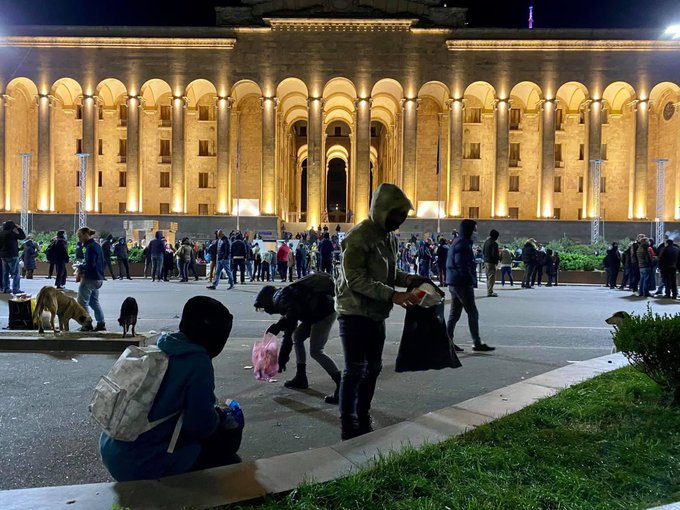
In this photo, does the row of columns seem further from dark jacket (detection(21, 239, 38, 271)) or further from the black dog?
the black dog

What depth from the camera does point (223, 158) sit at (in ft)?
134

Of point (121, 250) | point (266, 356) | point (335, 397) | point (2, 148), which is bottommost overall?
point (335, 397)

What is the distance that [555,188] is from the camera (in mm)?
44906

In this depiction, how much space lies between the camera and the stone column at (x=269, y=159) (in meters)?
40.3

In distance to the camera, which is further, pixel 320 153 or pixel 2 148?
pixel 320 153

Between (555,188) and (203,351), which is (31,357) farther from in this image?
(555,188)

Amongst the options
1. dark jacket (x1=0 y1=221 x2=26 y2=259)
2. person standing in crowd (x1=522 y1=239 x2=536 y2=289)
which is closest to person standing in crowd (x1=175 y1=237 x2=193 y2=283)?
dark jacket (x1=0 y1=221 x2=26 y2=259)

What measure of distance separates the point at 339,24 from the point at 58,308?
3672cm

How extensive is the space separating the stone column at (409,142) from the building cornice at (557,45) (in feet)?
17.2

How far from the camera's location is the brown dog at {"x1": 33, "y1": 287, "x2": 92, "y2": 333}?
763 centimetres

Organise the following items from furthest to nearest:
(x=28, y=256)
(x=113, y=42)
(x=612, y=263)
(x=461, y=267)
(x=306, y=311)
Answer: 1. (x=113, y=42)
2. (x=612, y=263)
3. (x=28, y=256)
4. (x=461, y=267)
5. (x=306, y=311)

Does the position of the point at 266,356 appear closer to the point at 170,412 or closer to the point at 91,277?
the point at 170,412

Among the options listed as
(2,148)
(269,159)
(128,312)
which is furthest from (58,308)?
(2,148)

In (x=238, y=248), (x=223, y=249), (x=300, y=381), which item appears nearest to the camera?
(x=300, y=381)
